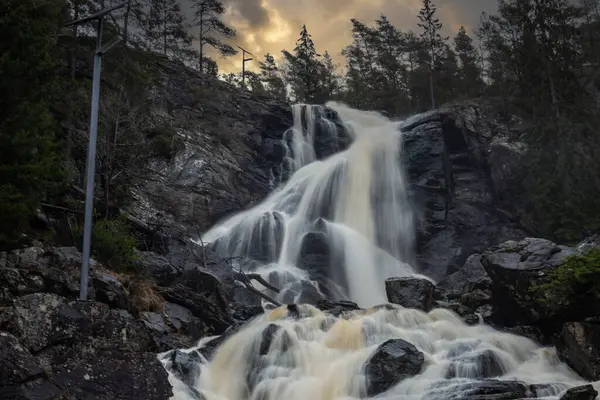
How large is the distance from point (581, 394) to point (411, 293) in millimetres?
8267

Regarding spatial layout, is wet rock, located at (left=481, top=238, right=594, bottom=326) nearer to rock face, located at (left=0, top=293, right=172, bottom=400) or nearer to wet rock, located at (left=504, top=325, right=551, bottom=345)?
wet rock, located at (left=504, top=325, right=551, bottom=345)

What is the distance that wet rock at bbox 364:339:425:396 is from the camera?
12.0 meters

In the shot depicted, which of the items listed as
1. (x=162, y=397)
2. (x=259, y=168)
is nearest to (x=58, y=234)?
(x=162, y=397)

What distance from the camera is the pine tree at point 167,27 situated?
46.4m

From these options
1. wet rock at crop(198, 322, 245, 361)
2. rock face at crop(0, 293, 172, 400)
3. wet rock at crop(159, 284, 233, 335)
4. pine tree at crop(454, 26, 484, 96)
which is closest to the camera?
rock face at crop(0, 293, 172, 400)

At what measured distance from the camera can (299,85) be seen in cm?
6238

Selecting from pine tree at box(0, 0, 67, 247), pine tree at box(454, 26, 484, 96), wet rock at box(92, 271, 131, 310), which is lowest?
wet rock at box(92, 271, 131, 310)

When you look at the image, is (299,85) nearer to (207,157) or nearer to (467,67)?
(467,67)

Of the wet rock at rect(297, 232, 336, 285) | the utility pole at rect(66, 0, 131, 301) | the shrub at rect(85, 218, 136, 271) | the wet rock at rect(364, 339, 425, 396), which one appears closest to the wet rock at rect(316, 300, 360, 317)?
the wet rock at rect(364, 339, 425, 396)

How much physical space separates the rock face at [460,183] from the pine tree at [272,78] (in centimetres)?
3037

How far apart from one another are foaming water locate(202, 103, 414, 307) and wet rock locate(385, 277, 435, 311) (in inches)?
169

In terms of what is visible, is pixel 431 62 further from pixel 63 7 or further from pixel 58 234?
pixel 58 234

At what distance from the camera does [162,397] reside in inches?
339

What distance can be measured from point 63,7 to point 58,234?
11073mm
